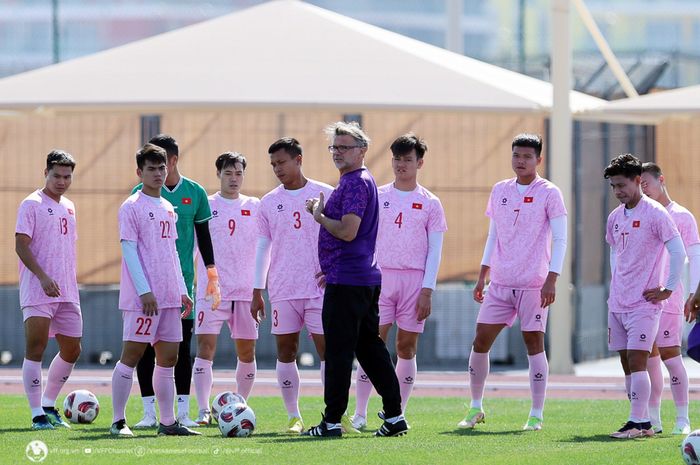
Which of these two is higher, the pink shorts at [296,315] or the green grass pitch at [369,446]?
the pink shorts at [296,315]

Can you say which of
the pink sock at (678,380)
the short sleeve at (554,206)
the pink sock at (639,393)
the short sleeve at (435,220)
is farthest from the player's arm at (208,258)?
the pink sock at (678,380)

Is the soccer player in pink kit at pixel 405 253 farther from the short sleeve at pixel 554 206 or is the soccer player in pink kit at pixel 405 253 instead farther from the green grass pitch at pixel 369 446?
the short sleeve at pixel 554 206

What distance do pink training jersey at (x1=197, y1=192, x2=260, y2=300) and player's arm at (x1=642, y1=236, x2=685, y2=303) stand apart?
3.07 m

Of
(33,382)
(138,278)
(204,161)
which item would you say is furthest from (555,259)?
(204,161)

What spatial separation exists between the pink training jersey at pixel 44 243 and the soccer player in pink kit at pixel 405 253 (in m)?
2.21

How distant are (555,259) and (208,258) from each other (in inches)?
96.2

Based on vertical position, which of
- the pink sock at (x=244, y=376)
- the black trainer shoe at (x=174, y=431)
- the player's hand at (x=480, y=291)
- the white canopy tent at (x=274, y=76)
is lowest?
the black trainer shoe at (x=174, y=431)

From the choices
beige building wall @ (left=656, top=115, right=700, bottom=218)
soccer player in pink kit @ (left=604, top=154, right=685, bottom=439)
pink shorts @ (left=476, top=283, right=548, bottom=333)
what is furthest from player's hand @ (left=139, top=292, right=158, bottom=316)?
beige building wall @ (left=656, top=115, right=700, bottom=218)

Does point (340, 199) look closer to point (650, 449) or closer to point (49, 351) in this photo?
point (650, 449)

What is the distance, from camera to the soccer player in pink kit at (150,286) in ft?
31.9

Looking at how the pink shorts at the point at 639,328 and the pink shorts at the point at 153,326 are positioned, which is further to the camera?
the pink shorts at the point at 639,328

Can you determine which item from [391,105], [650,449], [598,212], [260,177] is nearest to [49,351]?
[260,177]

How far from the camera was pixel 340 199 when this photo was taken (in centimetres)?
958

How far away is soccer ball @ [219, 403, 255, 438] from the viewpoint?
994 centimetres
